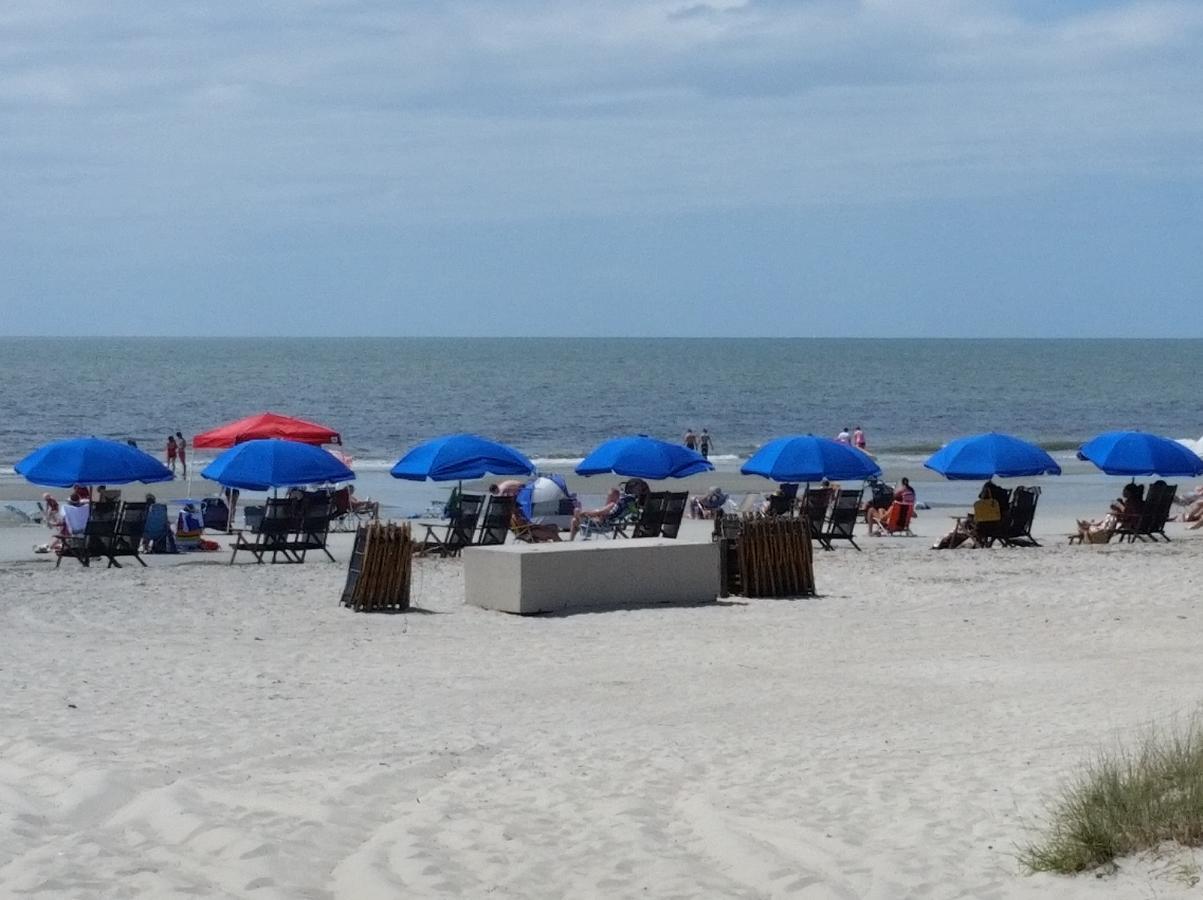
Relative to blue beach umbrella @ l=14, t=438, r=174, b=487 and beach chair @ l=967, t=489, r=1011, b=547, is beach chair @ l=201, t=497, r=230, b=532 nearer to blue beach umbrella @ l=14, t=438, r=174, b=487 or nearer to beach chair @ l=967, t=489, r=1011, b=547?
blue beach umbrella @ l=14, t=438, r=174, b=487

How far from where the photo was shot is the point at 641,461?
65.6 feet

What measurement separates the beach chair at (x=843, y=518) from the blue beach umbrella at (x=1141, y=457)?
117 inches

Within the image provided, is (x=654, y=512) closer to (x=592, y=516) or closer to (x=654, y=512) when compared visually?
(x=654, y=512)

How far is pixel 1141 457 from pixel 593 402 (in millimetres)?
56901

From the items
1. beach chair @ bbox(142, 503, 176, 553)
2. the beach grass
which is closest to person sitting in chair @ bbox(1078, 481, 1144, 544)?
beach chair @ bbox(142, 503, 176, 553)

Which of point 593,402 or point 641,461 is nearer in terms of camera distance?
point 641,461

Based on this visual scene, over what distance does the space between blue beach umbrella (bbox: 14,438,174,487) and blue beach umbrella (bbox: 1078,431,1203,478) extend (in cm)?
1083

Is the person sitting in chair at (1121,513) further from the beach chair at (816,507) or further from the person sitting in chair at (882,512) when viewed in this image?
the beach chair at (816,507)

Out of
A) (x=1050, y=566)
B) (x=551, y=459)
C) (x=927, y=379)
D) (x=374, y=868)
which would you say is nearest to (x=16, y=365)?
(x=927, y=379)

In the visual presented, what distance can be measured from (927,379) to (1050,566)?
286 ft

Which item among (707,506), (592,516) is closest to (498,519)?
(592,516)

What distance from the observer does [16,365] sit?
401 feet

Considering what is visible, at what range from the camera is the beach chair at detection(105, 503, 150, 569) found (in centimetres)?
1675

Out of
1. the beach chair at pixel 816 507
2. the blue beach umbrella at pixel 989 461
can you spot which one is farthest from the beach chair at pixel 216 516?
the blue beach umbrella at pixel 989 461
